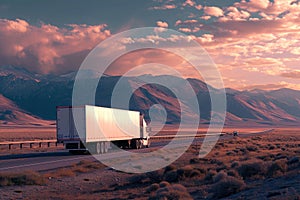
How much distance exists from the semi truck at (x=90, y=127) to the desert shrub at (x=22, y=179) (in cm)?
1647

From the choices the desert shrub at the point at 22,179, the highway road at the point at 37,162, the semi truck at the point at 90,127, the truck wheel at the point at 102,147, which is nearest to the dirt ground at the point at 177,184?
the desert shrub at the point at 22,179

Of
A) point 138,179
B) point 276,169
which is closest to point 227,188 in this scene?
point 276,169

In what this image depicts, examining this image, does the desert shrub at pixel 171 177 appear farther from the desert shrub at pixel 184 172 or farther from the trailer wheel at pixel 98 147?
the trailer wheel at pixel 98 147

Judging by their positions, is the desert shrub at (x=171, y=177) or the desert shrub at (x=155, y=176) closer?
the desert shrub at (x=171, y=177)

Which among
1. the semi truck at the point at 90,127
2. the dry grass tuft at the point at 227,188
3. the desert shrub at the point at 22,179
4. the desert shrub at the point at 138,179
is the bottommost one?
the desert shrub at the point at 138,179

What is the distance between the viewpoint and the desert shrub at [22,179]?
2094 centimetres

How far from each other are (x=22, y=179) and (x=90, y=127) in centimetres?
1811

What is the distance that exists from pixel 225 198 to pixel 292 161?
7.86 meters

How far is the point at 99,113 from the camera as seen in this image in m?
42.0

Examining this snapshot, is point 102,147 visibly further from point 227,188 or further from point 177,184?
point 227,188

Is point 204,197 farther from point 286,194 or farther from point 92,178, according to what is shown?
point 92,178

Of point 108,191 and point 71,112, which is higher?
point 71,112

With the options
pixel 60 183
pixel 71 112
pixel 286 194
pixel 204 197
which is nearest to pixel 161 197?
pixel 204 197

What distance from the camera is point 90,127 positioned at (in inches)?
1555
